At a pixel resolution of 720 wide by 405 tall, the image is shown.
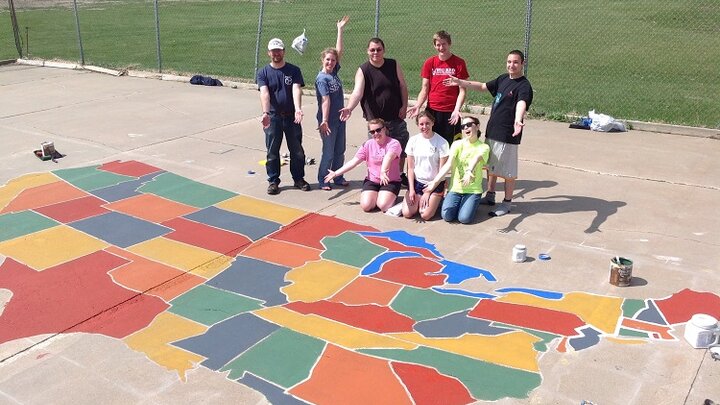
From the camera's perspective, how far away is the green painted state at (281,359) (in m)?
4.55

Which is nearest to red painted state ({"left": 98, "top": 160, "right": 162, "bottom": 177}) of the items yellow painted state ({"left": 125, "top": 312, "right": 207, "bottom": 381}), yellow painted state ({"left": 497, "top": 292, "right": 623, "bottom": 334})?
yellow painted state ({"left": 125, "top": 312, "right": 207, "bottom": 381})

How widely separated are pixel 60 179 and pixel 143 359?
4606 mm

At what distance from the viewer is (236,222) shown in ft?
23.8

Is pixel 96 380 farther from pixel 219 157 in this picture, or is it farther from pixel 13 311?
pixel 219 157

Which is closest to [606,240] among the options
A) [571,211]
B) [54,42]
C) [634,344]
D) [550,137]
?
[571,211]

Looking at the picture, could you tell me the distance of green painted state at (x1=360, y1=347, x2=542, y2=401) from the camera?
14.3 ft

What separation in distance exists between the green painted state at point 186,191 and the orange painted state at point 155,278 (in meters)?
1.57

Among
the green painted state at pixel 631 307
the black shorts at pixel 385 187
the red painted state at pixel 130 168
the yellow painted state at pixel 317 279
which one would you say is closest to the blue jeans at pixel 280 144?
the black shorts at pixel 385 187

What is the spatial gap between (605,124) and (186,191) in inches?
242

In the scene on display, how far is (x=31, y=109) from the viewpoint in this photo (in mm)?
12453

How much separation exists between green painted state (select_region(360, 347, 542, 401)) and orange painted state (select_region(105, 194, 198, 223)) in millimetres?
3460

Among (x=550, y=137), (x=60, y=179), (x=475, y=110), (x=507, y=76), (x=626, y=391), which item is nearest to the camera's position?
(x=626, y=391)

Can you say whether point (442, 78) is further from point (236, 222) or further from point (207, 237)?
point (207, 237)

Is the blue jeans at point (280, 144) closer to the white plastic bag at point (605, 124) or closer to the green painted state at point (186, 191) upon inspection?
the green painted state at point (186, 191)
